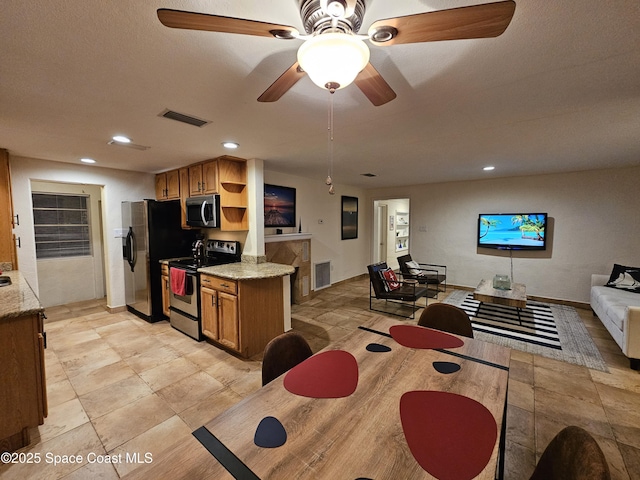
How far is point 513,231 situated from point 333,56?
551cm

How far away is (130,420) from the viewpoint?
1998mm

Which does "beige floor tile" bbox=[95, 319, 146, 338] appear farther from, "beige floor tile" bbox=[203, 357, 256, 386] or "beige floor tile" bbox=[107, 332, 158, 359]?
"beige floor tile" bbox=[203, 357, 256, 386]

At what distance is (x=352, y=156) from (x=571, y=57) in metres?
Answer: 2.29

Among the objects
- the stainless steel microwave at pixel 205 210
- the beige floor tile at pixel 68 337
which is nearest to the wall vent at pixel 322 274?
the stainless steel microwave at pixel 205 210

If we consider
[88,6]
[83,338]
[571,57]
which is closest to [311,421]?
[88,6]

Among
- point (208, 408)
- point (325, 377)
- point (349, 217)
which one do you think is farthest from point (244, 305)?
point (349, 217)

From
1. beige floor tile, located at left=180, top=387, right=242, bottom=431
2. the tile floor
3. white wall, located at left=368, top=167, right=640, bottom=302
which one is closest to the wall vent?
the tile floor

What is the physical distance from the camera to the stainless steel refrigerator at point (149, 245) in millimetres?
3816

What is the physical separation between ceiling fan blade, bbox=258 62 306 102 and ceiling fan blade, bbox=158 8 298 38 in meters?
0.19

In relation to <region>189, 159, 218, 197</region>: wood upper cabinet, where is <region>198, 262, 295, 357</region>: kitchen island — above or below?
below

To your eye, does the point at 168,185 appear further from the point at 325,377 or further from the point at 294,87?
the point at 325,377

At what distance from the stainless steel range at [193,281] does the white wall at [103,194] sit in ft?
4.49

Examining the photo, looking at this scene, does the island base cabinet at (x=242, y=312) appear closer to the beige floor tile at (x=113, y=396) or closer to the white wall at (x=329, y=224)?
the beige floor tile at (x=113, y=396)

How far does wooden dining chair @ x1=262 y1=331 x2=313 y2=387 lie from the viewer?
1.48 meters
